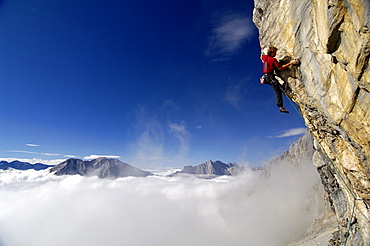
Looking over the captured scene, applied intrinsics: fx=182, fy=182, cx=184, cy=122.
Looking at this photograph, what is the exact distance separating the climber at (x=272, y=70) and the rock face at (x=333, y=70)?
0.54 m

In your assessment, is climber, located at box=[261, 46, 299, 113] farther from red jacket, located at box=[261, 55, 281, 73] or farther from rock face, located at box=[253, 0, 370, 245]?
rock face, located at box=[253, 0, 370, 245]

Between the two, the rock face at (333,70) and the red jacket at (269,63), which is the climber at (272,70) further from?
the rock face at (333,70)

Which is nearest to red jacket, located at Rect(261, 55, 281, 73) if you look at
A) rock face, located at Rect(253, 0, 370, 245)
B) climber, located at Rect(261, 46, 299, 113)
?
climber, located at Rect(261, 46, 299, 113)

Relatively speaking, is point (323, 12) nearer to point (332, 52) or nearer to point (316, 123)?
point (332, 52)

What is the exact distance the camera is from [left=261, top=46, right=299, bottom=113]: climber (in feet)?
37.4

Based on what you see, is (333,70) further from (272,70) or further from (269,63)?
(272,70)

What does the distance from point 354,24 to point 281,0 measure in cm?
617

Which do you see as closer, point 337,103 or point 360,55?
point 360,55

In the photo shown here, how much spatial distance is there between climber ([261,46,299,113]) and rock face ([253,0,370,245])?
0.54 meters

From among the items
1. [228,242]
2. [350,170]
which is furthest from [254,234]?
[350,170]

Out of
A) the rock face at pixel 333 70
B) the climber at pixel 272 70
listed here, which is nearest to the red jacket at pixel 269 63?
the climber at pixel 272 70

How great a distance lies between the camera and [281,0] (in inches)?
451

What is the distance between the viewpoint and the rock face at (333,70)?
7.12 meters

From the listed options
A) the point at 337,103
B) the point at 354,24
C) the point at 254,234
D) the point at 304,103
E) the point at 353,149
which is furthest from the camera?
the point at 254,234
